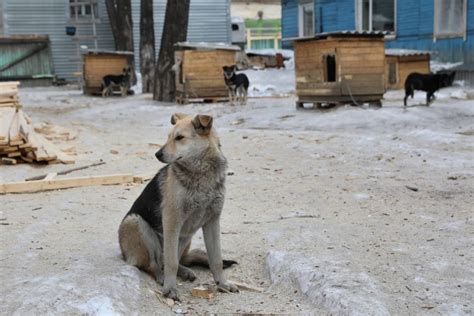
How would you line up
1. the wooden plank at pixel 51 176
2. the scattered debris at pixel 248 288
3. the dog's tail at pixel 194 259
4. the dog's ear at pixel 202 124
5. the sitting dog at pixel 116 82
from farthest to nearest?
the sitting dog at pixel 116 82, the wooden plank at pixel 51 176, the dog's tail at pixel 194 259, the scattered debris at pixel 248 288, the dog's ear at pixel 202 124

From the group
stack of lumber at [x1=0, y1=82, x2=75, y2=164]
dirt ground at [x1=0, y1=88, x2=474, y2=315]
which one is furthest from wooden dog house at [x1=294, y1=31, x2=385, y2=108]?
stack of lumber at [x1=0, y1=82, x2=75, y2=164]

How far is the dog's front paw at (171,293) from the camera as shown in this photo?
471 cm

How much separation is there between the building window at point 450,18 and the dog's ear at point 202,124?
19369mm

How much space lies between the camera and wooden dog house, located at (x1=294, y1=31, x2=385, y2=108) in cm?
1595

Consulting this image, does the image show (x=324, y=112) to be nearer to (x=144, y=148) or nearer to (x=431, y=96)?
(x=431, y=96)

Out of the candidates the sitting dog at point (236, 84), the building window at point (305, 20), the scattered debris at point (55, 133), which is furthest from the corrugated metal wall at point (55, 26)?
the scattered debris at point (55, 133)

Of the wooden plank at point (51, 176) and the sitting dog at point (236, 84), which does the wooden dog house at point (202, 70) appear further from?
the wooden plank at point (51, 176)

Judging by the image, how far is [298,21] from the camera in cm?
3097

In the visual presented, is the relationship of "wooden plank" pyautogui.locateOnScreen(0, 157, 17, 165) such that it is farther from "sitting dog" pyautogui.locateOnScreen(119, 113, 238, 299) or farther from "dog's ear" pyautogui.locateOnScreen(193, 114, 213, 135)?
"dog's ear" pyautogui.locateOnScreen(193, 114, 213, 135)

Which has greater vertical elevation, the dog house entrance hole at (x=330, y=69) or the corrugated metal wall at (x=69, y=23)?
the corrugated metal wall at (x=69, y=23)

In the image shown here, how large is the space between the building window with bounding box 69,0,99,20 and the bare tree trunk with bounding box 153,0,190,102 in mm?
15253

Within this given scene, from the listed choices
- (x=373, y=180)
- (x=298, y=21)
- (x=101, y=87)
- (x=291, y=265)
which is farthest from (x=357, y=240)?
(x=298, y=21)

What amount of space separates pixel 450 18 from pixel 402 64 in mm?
2383

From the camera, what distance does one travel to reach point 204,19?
3856 centimetres
